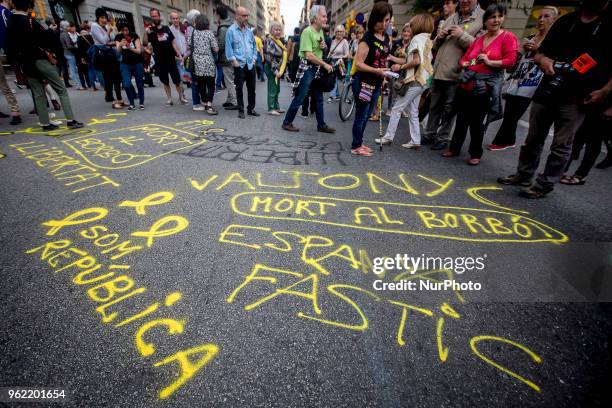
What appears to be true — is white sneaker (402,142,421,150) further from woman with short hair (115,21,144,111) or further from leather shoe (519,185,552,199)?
woman with short hair (115,21,144,111)

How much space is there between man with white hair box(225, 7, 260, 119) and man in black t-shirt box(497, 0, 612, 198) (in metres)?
5.12

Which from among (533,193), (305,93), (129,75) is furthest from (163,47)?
(533,193)

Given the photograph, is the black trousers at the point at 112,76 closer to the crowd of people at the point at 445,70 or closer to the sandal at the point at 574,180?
the crowd of people at the point at 445,70

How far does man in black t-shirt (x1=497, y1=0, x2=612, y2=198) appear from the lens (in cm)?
263

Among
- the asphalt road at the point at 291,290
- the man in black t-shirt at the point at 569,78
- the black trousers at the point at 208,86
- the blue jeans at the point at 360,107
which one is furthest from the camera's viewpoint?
the black trousers at the point at 208,86

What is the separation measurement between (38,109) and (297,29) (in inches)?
318

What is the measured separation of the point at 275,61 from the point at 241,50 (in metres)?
1.01

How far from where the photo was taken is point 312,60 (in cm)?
498

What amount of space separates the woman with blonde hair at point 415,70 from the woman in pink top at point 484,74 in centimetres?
55

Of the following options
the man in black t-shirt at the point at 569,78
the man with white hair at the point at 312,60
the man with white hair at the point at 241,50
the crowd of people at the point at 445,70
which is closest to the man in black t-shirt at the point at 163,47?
the crowd of people at the point at 445,70

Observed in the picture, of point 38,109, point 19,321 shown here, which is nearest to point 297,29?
point 38,109

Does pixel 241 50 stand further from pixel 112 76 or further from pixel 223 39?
pixel 112 76

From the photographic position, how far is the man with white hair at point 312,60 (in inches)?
193
